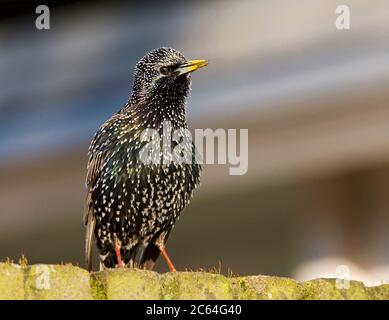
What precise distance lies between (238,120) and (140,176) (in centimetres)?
508

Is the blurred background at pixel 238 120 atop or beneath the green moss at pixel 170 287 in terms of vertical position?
atop

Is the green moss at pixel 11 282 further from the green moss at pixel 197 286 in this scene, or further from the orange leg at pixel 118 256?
the orange leg at pixel 118 256

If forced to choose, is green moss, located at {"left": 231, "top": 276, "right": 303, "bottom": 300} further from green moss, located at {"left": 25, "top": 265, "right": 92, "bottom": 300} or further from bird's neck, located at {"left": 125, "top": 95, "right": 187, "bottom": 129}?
bird's neck, located at {"left": 125, "top": 95, "right": 187, "bottom": 129}

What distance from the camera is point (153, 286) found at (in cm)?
612

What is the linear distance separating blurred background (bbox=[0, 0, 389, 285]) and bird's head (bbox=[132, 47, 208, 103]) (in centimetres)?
405

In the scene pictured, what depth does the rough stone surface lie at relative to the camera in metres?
5.93

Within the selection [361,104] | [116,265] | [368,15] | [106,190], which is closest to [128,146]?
[106,190]

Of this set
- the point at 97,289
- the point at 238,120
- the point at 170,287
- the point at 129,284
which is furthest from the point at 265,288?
the point at 238,120

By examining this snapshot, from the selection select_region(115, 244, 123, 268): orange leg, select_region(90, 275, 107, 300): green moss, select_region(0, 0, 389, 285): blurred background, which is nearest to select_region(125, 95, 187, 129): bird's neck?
select_region(115, 244, 123, 268): orange leg

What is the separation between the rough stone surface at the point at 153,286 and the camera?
593cm

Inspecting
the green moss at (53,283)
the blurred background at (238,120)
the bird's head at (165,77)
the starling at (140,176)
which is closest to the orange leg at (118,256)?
the starling at (140,176)

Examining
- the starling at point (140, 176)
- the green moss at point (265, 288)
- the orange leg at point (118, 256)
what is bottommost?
the green moss at point (265, 288)

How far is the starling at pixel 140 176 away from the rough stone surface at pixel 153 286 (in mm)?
2164

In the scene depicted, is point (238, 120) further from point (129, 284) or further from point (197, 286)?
point (129, 284)
